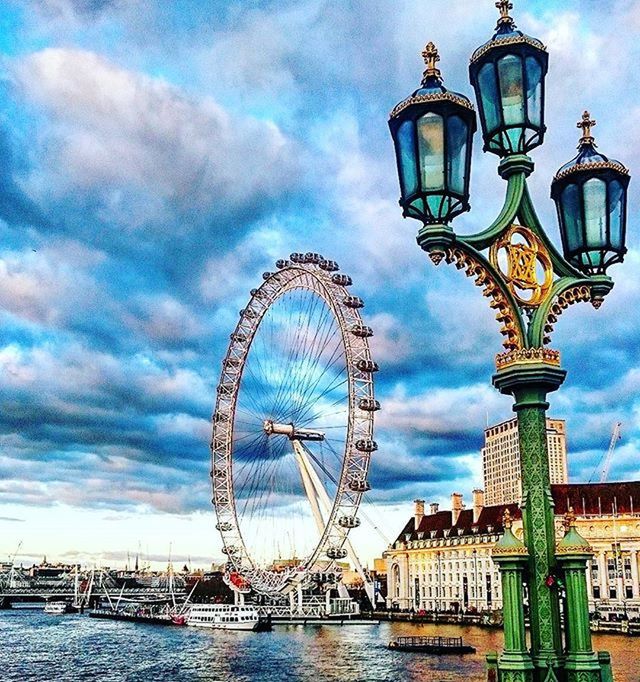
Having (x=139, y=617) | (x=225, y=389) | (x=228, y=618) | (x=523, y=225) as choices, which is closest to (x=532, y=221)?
(x=523, y=225)

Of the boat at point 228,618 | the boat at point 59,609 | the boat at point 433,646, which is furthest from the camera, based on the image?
the boat at point 59,609

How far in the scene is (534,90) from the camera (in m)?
8.02

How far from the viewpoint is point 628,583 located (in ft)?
295

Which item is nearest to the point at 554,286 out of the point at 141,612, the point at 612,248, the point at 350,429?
the point at 612,248

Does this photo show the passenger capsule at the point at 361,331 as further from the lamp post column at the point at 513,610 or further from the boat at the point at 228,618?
the lamp post column at the point at 513,610

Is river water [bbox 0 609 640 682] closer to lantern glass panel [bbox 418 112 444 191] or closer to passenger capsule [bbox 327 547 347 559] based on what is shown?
passenger capsule [bbox 327 547 347 559]

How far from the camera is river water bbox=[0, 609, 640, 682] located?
4878 cm

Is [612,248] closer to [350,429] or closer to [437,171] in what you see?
[437,171]

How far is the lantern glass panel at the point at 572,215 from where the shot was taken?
8.55 m

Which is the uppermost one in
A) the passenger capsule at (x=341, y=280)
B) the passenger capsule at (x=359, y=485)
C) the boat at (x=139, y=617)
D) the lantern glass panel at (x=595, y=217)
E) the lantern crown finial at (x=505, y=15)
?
the passenger capsule at (x=341, y=280)

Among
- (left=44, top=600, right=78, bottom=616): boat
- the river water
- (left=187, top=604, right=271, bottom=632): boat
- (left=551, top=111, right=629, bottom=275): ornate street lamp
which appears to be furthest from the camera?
(left=44, top=600, right=78, bottom=616): boat

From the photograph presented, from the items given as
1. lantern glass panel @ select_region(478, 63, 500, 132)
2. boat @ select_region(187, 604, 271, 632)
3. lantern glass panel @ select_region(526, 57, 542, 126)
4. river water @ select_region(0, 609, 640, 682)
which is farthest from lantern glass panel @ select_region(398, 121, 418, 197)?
boat @ select_region(187, 604, 271, 632)

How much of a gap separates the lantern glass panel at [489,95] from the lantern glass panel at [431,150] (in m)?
A: 0.95

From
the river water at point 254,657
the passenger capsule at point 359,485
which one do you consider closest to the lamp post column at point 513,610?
the river water at point 254,657
